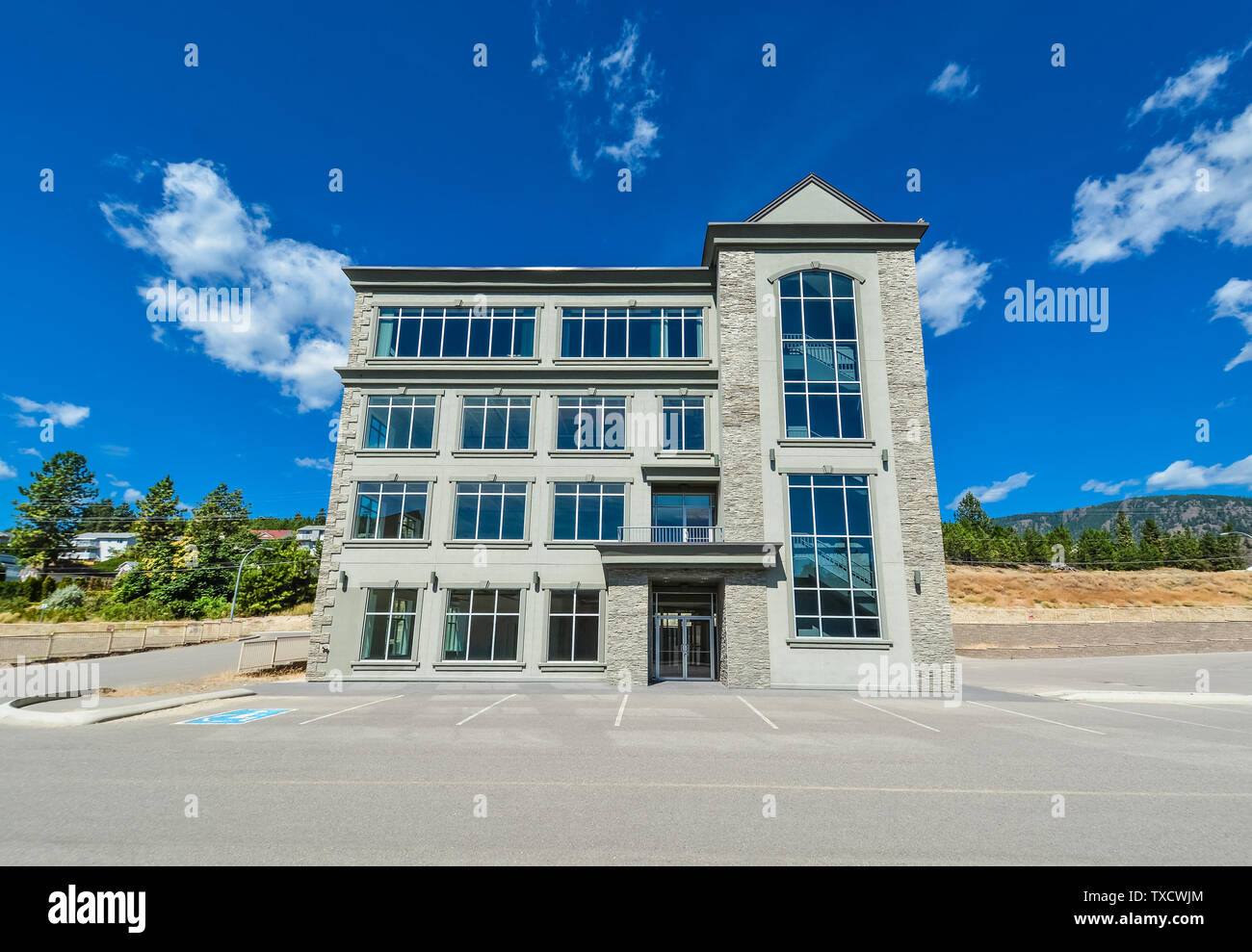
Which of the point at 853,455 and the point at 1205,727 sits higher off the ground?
the point at 853,455

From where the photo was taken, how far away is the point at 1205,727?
1459 centimetres

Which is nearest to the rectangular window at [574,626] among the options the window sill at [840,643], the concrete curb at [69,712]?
the window sill at [840,643]

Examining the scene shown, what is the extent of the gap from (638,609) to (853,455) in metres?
10.7

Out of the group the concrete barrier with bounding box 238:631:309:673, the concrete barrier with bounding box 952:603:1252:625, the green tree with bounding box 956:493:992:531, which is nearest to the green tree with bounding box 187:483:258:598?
the concrete barrier with bounding box 238:631:309:673

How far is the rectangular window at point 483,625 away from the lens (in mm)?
23688

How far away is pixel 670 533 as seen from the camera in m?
24.7

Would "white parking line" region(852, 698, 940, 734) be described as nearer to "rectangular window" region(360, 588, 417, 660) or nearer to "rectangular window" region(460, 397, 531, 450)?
"rectangular window" region(460, 397, 531, 450)

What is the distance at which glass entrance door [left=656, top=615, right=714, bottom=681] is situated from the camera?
971 inches

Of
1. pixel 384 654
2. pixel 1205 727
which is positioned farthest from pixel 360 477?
pixel 1205 727

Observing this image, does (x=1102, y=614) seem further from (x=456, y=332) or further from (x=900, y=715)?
(x=456, y=332)

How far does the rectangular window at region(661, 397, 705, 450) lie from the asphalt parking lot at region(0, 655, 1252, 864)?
11.9 metres

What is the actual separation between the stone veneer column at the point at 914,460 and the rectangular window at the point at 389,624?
19.6 metres

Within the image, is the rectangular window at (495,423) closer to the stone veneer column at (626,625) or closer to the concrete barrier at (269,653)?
the stone veneer column at (626,625)
